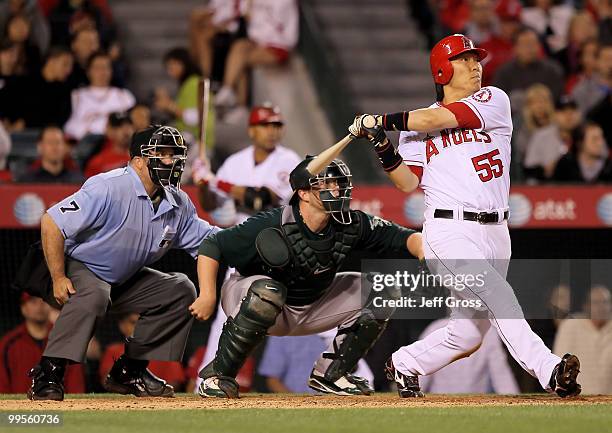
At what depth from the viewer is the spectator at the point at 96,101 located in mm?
10883

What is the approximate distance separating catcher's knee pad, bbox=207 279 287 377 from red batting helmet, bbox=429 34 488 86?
136 cm

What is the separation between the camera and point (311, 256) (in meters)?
6.78

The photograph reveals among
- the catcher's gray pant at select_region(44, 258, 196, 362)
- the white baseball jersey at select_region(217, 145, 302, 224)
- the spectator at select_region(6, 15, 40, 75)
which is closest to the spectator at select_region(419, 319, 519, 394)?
the white baseball jersey at select_region(217, 145, 302, 224)

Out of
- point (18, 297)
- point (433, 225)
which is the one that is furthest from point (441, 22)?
point (433, 225)

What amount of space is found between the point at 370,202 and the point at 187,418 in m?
3.66

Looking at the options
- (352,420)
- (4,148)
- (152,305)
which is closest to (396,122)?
(352,420)

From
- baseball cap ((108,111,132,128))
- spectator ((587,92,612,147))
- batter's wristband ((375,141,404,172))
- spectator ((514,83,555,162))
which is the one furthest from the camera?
spectator ((587,92,612,147))

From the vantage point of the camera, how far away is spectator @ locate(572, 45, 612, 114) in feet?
37.7

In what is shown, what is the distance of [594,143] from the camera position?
410 inches

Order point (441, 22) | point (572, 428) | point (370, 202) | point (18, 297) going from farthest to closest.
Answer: point (441, 22), point (18, 297), point (370, 202), point (572, 428)

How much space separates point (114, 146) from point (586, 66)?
14.6 feet

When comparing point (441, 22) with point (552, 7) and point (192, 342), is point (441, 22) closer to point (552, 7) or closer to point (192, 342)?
point (552, 7)

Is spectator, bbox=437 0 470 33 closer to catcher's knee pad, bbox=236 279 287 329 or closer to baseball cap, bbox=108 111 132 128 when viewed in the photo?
baseball cap, bbox=108 111 132 128

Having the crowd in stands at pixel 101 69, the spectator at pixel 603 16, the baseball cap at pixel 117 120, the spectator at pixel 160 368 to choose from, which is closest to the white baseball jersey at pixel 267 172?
the crowd in stands at pixel 101 69
